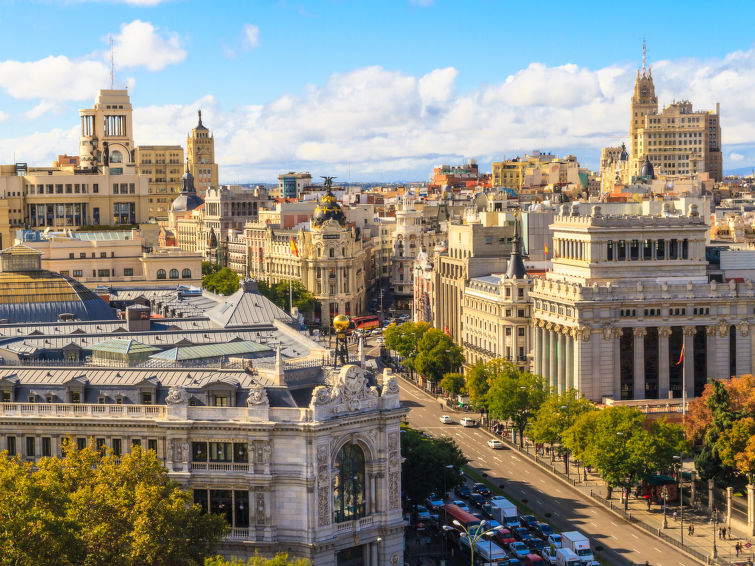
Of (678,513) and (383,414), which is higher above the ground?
(383,414)

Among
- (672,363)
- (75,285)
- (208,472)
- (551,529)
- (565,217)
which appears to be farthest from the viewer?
(565,217)

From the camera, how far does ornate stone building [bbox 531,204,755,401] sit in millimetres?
182125

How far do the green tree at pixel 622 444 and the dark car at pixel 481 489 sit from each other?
10.8 m

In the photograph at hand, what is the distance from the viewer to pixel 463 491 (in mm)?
149500

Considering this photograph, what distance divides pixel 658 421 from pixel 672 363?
33.9 m

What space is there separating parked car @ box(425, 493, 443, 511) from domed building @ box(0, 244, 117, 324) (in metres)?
47.3

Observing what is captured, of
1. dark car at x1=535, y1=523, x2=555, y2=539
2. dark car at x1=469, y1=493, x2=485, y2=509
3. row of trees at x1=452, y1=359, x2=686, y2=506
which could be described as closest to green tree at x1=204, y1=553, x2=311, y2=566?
dark car at x1=535, y1=523, x2=555, y2=539

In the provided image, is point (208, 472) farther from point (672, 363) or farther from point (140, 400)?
point (672, 363)

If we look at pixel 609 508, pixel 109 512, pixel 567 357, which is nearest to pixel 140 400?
pixel 109 512

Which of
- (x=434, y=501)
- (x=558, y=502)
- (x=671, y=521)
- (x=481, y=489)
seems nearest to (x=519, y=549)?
(x=434, y=501)

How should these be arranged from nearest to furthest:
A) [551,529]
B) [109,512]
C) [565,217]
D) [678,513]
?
[109,512], [551,529], [678,513], [565,217]

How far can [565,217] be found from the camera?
650 feet

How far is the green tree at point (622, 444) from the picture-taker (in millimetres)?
145125

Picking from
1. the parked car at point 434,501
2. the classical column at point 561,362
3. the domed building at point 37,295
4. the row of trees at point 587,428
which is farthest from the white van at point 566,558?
the domed building at point 37,295
